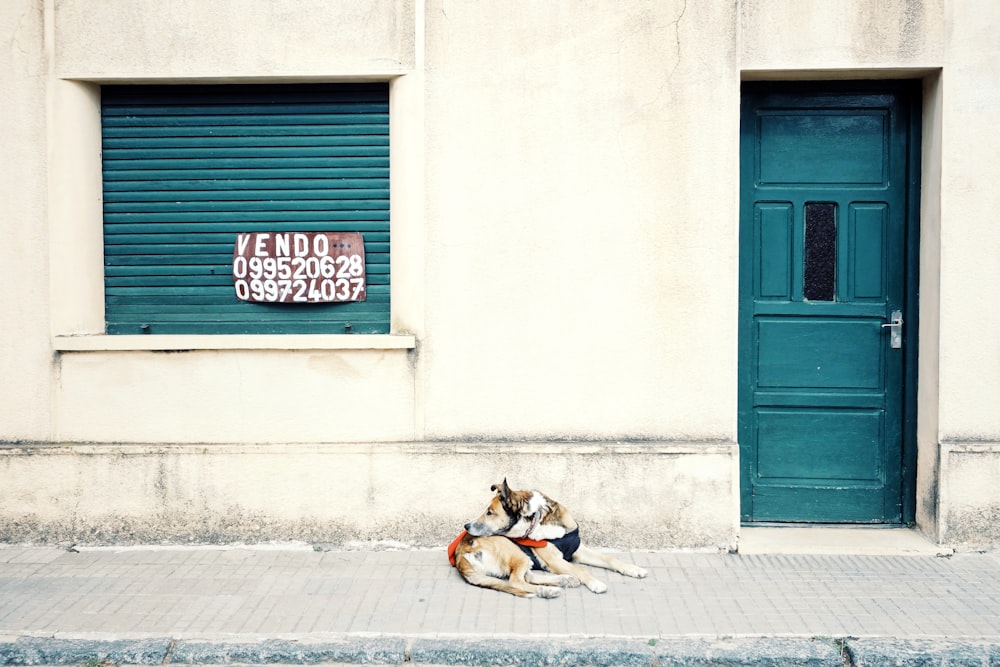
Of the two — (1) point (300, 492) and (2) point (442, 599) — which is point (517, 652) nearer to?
(2) point (442, 599)

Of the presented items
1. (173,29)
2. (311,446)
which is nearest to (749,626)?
(311,446)

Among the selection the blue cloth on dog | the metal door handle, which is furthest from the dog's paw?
the metal door handle

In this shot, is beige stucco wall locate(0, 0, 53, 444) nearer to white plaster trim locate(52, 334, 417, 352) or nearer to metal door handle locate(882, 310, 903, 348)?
white plaster trim locate(52, 334, 417, 352)

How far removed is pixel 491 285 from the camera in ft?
20.9

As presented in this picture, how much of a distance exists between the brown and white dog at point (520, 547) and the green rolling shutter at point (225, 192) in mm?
1643

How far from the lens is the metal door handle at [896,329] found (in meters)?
6.56

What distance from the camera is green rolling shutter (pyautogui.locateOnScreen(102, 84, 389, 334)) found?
6566 millimetres

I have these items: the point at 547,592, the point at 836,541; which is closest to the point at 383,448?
the point at 547,592

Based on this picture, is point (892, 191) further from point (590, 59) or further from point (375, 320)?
point (375, 320)

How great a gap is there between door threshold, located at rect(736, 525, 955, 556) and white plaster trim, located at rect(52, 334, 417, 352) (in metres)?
2.59

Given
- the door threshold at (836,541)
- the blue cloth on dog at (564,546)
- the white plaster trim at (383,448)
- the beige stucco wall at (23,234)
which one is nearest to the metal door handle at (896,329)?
the door threshold at (836,541)

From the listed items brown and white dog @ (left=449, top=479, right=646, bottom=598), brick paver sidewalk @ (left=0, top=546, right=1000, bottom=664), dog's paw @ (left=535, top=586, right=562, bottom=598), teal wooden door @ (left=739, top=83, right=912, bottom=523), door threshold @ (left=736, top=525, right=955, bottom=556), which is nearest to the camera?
brick paver sidewalk @ (left=0, top=546, right=1000, bottom=664)

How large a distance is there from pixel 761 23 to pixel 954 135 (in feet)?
4.62

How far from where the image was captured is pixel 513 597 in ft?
17.8
